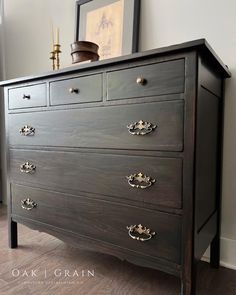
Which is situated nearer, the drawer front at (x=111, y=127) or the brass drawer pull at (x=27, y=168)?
the drawer front at (x=111, y=127)

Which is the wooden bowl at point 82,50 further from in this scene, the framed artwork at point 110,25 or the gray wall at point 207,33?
the gray wall at point 207,33

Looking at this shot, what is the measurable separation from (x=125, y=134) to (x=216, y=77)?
1.87ft

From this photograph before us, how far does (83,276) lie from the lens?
1357 millimetres

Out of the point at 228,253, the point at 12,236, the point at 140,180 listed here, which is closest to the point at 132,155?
the point at 140,180

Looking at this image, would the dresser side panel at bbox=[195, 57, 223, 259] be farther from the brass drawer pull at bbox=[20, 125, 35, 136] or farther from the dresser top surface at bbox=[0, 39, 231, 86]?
the brass drawer pull at bbox=[20, 125, 35, 136]

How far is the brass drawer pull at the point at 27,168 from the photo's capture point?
152cm

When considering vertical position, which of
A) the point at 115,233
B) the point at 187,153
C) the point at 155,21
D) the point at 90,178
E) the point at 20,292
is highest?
the point at 155,21

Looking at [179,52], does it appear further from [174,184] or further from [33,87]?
[33,87]

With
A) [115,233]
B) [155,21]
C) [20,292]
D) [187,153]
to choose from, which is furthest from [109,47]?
[20,292]

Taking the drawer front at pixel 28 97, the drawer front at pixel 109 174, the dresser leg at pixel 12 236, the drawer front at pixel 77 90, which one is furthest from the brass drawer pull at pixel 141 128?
the dresser leg at pixel 12 236

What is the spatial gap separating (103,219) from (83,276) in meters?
0.37

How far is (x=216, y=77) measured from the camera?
1.29 metres

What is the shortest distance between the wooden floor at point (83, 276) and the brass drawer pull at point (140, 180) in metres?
0.53

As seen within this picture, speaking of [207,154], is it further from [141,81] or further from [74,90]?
[74,90]
